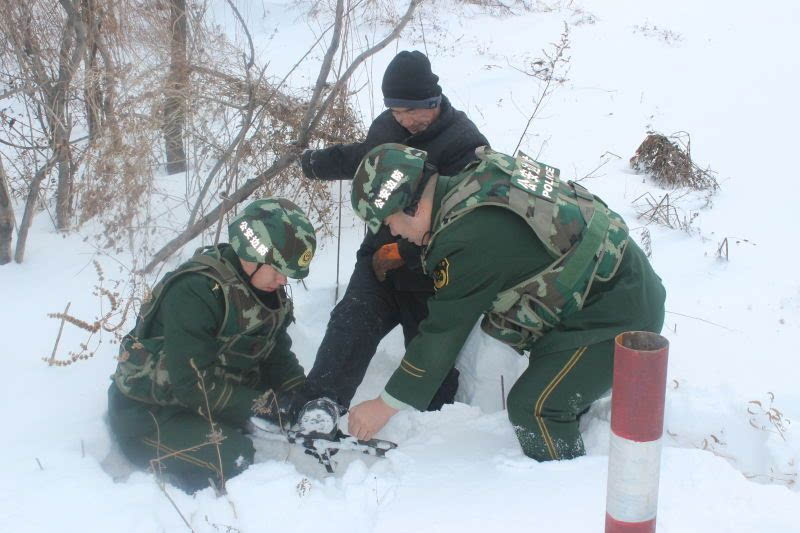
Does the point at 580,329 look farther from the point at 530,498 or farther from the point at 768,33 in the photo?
the point at 768,33

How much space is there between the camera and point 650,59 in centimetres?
826

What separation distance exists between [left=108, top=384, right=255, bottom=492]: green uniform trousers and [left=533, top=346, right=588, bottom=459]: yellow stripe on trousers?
1.01m

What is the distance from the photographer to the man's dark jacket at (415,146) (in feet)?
10.3

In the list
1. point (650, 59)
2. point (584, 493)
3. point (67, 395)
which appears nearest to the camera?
point (584, 493)

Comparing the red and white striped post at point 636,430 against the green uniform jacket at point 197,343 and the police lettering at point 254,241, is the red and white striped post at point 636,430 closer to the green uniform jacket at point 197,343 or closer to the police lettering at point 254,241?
the police lettering at point 254,241

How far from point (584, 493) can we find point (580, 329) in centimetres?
56

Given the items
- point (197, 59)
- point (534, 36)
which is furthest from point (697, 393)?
point (534, 36)

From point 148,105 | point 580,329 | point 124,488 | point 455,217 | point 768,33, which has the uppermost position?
point 768,33

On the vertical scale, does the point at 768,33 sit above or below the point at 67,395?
above

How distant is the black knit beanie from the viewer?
9.95ft

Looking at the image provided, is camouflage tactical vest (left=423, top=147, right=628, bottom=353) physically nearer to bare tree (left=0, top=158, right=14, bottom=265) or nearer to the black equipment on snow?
the black equipment on snow

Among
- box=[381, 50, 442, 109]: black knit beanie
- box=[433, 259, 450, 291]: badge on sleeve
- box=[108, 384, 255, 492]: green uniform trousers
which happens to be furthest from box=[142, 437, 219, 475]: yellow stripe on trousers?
box=[381, 50, 442, 109]: black knit beanie

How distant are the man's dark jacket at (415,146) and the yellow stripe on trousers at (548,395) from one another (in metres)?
0.81

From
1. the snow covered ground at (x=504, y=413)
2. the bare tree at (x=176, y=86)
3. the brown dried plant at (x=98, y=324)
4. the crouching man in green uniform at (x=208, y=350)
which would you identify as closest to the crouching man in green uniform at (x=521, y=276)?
the snow covered ground at (x=504, y=413)
